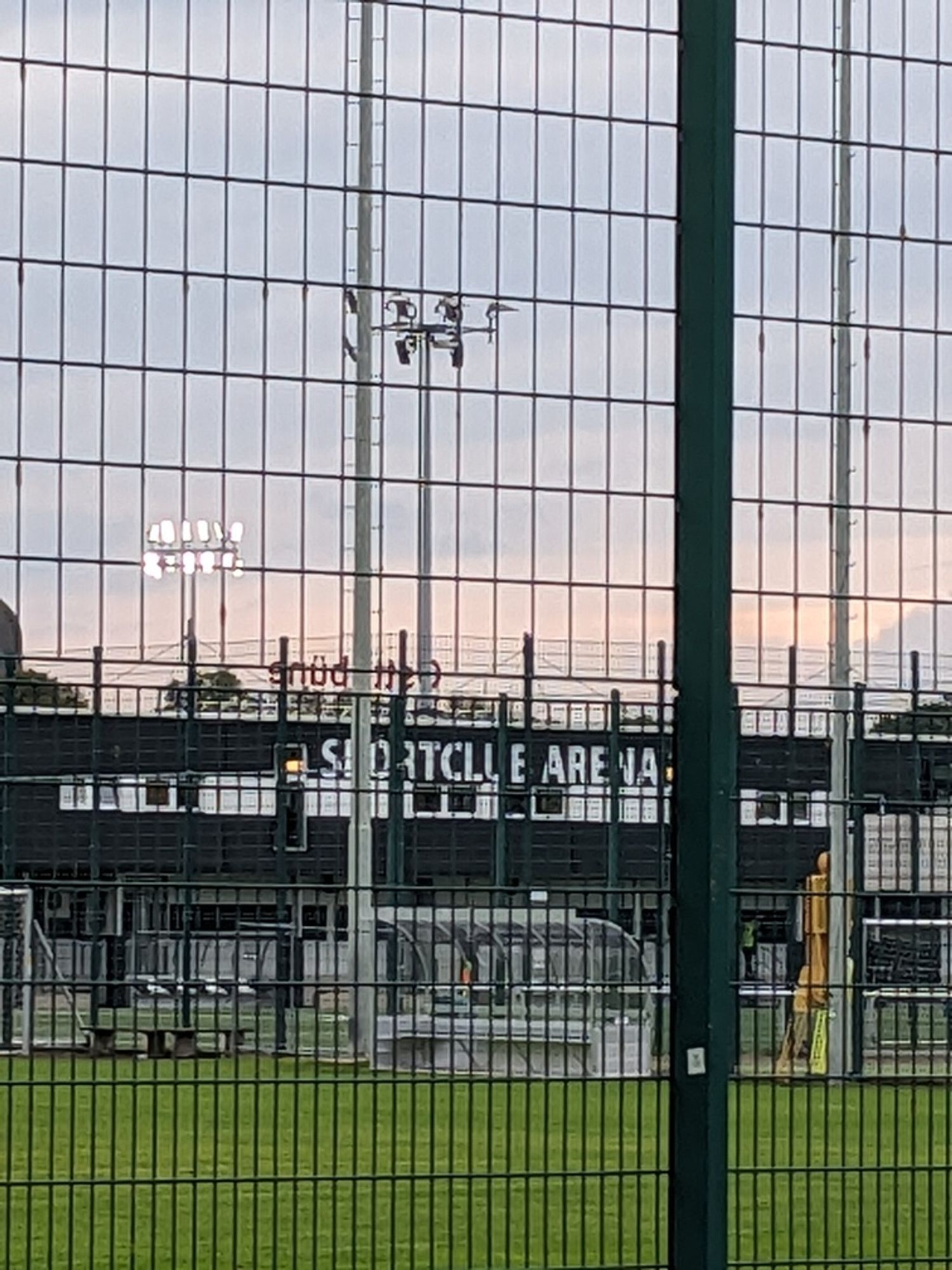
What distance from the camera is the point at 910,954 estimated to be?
27.9ft

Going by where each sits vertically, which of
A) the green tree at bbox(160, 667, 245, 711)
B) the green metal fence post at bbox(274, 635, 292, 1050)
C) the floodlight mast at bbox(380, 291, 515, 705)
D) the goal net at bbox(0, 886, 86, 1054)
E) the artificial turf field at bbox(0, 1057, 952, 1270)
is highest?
the floodlight mast at bbox(380, 291, 515, 705)

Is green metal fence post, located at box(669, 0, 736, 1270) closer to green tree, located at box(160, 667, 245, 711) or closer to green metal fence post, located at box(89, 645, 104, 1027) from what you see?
green tree, located at box(160, 667, 245, 711)

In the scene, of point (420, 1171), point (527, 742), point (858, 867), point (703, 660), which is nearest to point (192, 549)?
point (527, 742)

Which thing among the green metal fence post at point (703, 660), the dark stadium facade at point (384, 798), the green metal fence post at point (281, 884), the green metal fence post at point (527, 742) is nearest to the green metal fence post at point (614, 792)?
the dark stadium facade at point (384, 798)

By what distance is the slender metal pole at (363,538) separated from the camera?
620 cm

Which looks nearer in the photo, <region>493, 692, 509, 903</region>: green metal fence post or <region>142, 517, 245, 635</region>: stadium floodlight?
<region>142, 517, 245, 635</region>: stadium floodlight

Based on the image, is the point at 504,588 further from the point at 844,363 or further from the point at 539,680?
the point at 844,363

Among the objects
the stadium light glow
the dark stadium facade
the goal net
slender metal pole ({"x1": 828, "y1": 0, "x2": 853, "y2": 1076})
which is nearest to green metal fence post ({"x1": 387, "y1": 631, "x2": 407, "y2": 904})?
the dark stadium facade

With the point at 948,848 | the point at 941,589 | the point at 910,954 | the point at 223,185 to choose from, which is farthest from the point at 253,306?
the point at 910,954

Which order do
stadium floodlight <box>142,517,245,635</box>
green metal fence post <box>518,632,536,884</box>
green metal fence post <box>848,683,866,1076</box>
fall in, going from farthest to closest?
green metal fence post <box>848,683,866,1076</box> < green metal fence post <box>518,632,536,884</box> < stadium floodlight <box>142,517,245,635</box>

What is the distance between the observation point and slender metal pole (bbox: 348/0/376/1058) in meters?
6.20

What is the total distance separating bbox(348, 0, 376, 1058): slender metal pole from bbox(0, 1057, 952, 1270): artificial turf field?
0.82 feet

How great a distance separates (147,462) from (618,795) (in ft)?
4.39

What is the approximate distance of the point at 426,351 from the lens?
20.5ft
